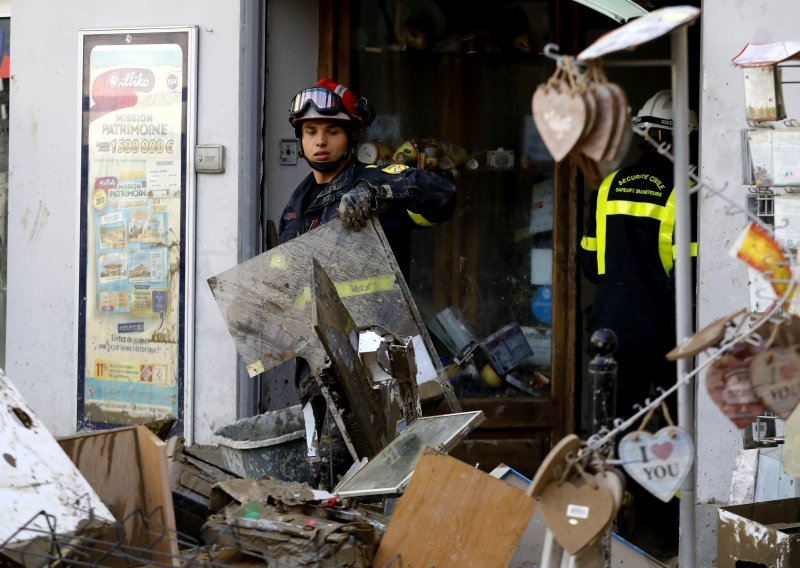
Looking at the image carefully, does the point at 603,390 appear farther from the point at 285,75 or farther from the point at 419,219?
the point at 285,75

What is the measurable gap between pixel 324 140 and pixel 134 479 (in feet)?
6.95

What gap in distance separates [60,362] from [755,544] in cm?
387

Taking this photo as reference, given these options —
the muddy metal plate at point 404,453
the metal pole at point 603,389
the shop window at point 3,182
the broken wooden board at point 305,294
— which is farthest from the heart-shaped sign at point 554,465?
the shop window at point 3,182

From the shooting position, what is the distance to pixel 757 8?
4582 mm

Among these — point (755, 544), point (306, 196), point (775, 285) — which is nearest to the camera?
point (775, 285)

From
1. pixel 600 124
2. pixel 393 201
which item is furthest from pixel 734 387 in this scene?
pixel 393 201

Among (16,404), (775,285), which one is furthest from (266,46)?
(775,285)

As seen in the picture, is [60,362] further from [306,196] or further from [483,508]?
[483,508]

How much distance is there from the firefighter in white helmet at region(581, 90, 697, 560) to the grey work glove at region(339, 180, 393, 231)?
3.96 ft

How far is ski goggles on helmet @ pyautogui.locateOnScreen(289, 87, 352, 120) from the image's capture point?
4.96m

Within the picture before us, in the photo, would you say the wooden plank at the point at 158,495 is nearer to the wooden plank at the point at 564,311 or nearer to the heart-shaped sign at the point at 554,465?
the heart-shaped sign at the point at 554,465

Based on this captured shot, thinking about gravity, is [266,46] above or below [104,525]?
above

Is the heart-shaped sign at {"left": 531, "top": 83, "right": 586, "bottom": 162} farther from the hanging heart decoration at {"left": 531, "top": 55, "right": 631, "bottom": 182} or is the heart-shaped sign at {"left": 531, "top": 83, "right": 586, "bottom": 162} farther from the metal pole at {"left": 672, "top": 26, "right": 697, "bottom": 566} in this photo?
the metal pole at {"left": 672, "top": 26, "right": 697, "bottom": 566}

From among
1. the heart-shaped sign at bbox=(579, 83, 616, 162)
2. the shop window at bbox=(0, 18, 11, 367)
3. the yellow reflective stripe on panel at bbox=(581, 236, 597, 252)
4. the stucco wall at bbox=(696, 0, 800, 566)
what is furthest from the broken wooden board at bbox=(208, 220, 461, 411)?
the shop window at bbox=(0, 18, 11, 367)
